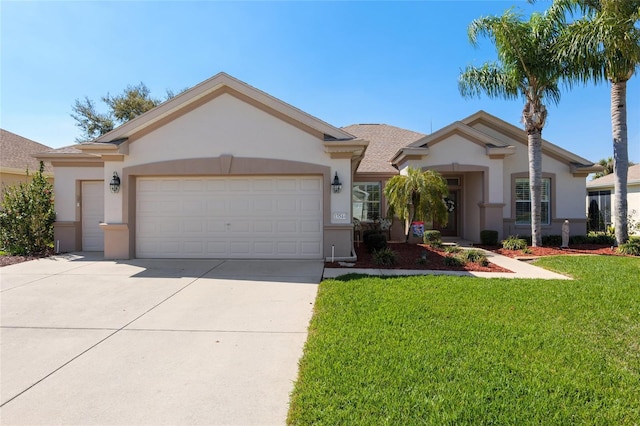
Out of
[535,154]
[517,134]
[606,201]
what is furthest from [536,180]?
[606,201]

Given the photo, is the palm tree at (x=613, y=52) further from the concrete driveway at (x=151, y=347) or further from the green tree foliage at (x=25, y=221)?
the green tree foliage at (x=25, y=221)

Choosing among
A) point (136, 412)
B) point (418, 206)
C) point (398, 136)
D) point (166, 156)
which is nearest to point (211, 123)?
point (166, 156)

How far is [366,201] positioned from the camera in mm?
14484

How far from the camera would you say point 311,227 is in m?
9.72

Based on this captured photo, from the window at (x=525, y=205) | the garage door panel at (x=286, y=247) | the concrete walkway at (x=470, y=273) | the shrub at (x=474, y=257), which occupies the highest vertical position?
the window at (x=525, y=205)

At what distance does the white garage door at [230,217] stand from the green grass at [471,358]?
3747 millimetres

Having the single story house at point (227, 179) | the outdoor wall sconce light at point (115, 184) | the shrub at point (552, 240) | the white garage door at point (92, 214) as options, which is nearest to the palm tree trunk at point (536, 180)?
the shrub at point (552, 240)

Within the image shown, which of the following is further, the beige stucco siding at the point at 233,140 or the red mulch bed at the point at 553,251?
the red mulch bed at the point at 553,251

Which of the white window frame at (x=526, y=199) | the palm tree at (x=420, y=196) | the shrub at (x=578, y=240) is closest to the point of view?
the palm tree at (x=420, y=196)

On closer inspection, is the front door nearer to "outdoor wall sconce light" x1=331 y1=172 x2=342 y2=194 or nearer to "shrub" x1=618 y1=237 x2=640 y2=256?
"shrub" x1=618 y1=237 x2=640 y2=256

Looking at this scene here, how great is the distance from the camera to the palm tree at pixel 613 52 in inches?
393

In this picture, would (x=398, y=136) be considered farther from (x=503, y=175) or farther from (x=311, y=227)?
(x=311, y=227)

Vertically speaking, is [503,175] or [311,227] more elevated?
[503,175]

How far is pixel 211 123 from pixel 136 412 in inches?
324
